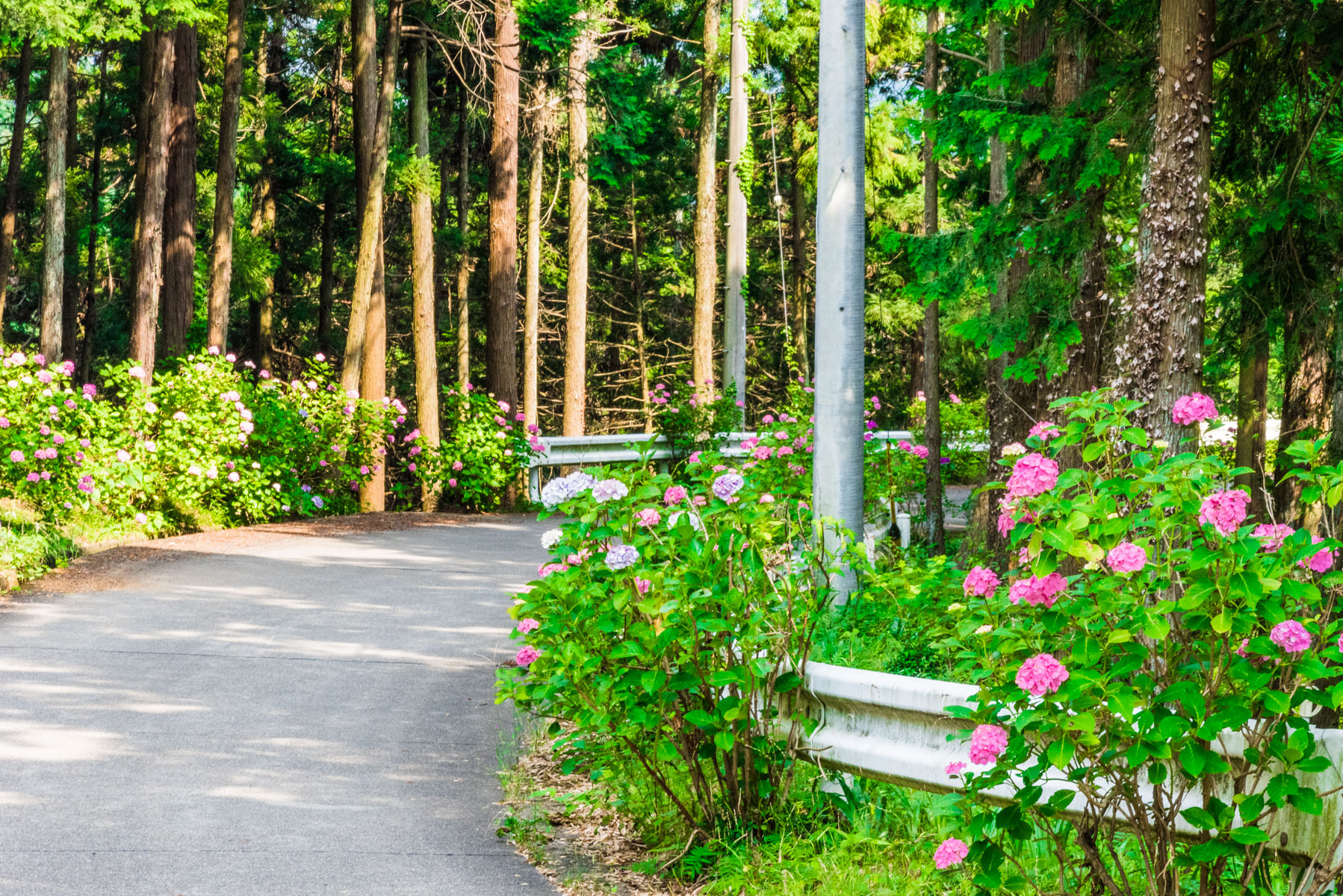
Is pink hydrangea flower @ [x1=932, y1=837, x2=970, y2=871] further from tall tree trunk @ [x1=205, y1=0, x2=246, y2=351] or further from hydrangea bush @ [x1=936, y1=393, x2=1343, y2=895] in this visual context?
tall tree trunk @ [x1=205, y1=0, x2=246, y2=351]

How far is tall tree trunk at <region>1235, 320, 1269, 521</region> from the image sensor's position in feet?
23.5

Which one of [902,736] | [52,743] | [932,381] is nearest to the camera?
[902,736]

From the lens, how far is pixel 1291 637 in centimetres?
284

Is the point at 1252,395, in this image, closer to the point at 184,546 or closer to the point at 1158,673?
the point at 1158,673

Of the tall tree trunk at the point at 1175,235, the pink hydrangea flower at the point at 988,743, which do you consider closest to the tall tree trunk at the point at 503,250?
the tall tree trunk at the point at 1175,235

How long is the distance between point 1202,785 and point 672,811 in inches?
80.4

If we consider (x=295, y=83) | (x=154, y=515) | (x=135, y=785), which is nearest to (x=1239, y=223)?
(x=135, y=785)

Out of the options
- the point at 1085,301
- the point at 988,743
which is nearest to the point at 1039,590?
the point at 988,743

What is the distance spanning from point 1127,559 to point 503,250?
15911mm

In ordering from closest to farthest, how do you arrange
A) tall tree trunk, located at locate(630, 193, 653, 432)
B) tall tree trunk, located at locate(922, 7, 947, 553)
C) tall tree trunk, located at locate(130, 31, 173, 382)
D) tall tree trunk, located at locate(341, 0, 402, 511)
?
tall tree trunk, located at locate(922, 7, 947, 553), tall tree trunk, located at locate(130, 31, 173, 382), tall tree trunk, located at locate(341, 0, 402, 511), tall tree trunk, located at locate(630, 193, 653, 432)

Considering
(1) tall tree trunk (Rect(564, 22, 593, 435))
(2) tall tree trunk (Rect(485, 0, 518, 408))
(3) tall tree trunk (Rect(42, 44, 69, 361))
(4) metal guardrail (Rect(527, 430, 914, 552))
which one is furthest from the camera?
(3) tall tree trunk (Rect(42, 44, 69, 361))

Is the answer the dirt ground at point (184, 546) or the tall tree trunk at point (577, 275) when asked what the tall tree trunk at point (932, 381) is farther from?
the tall tree trunk at point (577, 275)

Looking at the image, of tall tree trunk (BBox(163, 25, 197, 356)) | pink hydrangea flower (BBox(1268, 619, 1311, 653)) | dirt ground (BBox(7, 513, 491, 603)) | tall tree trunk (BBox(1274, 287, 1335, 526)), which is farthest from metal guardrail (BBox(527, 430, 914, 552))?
pink hydrangea flower (BBox(1268, 619, 1311, 653))

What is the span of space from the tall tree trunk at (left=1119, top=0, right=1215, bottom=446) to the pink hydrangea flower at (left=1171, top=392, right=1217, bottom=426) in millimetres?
2486
